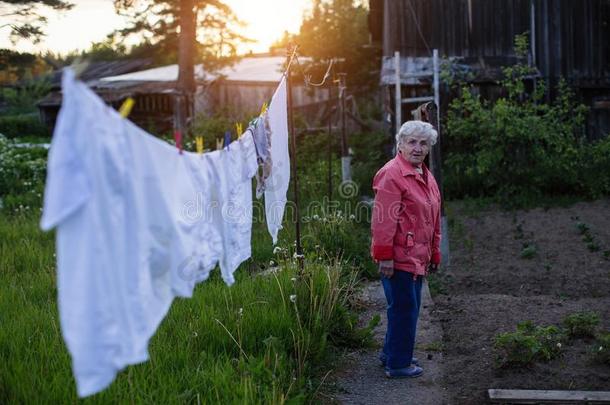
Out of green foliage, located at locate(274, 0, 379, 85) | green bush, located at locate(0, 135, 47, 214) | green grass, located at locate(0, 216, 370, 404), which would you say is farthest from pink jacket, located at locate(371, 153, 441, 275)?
green foliage, located at locate(274, 0, 379, 85)

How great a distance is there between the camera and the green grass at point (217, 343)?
4.17m

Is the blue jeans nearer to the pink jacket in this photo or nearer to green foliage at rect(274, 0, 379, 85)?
the pink jacket

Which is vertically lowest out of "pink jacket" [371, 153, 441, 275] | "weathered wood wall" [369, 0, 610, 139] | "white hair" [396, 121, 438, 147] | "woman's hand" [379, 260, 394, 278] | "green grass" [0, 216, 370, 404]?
"green grass" [0, 216, 370, 404]

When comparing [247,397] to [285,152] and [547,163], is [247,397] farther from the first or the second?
[547,163]

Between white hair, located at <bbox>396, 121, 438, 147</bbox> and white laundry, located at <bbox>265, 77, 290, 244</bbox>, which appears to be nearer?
white hair, located at <bbox>396, 121, 438, 147</bbox>

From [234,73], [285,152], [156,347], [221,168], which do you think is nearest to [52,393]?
[156,347]

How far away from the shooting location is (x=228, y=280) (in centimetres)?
383

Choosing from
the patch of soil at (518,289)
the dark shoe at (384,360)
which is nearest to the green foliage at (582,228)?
the patch of soil at (518,289)

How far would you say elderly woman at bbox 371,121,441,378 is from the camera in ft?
16.2

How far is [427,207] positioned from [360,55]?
16.4 metres

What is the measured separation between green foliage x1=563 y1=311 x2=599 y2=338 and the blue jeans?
54.5 inches

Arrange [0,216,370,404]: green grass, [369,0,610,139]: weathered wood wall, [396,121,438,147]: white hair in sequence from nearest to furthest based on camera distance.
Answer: [0,216,370,404]: green grass < [396,121,438,147]: white hair < [369,0,610,139]: weathered wood wall

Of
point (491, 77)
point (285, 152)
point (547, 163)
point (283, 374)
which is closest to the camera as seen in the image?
point (283, 374)

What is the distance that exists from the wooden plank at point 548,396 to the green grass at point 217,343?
4.06 feet
